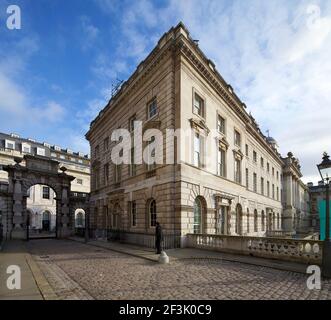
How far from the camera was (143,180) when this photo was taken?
19.2 metres

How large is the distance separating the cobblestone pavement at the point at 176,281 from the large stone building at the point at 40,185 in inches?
1250

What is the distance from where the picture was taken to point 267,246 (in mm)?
12164

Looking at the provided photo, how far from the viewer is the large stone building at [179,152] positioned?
16719mm

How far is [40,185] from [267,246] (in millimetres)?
41914

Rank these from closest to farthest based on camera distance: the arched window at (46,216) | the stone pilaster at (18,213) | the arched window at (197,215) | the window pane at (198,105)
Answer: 1. the arched window at (197,215)
2. the window pane at (198,105)
3. the stone pilaster at (18,213)
4. the arched window at (46,216)

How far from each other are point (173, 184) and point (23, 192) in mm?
17095

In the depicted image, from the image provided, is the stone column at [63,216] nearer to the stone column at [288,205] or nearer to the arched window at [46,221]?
the arched window at [46,221]

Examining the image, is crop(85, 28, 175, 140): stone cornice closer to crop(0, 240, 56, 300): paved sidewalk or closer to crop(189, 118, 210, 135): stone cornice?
crop(189, 118, 210, 135): stone cornice

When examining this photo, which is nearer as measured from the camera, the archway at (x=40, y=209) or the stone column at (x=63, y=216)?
the stone column at (x=63, y=216)

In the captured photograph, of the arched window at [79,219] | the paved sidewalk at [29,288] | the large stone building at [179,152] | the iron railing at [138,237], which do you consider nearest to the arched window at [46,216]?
the arched window at [79,219]

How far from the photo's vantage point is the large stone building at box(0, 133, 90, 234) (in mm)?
42469

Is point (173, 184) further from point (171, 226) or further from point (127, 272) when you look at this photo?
point (127, 272)

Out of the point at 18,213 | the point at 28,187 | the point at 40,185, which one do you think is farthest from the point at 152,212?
the point at 40,185
